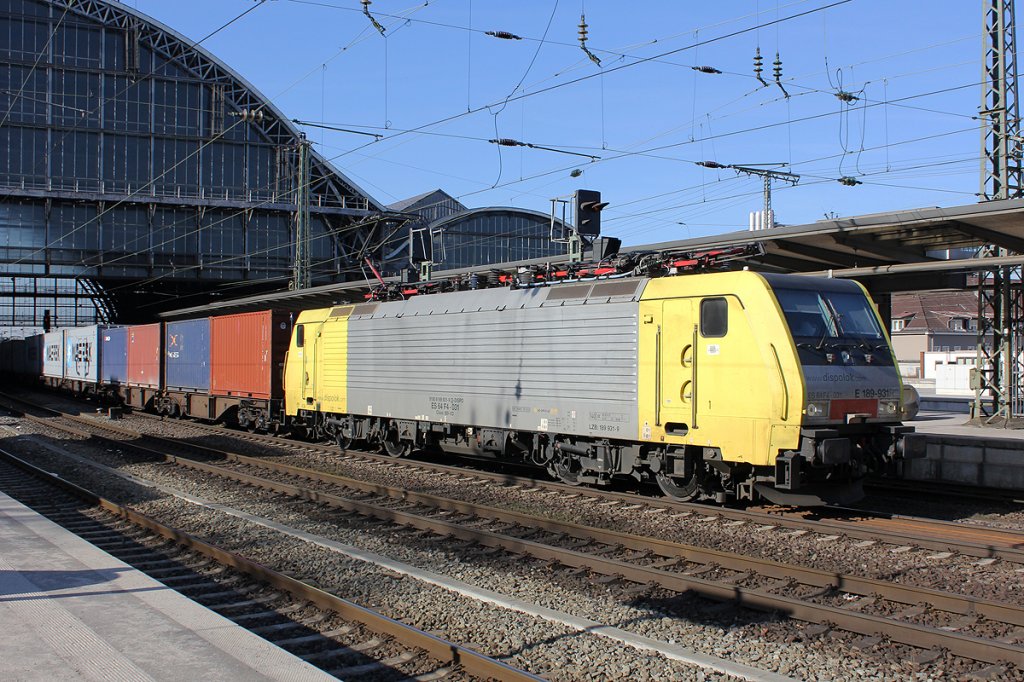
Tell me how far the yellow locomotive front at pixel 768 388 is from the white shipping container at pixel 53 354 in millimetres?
43106

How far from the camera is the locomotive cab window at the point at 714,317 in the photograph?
1148 cm

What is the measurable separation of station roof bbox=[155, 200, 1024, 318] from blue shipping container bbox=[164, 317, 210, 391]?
30.2 ft

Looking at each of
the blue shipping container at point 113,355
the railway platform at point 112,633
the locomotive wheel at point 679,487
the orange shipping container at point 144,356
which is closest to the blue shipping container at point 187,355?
the orange shipping container at point 144,356

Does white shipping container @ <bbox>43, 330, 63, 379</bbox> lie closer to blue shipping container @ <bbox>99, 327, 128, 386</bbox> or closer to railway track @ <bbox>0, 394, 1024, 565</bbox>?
blue shipping container @ <bbox>99, 327, 128, 386</bbox>

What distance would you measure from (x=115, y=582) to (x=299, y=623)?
73.8 inches

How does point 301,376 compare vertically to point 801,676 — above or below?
above

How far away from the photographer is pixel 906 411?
11820 mm

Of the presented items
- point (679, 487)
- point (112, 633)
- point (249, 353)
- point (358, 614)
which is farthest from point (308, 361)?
point (112, 633)

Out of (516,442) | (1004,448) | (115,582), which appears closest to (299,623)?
(115,582)

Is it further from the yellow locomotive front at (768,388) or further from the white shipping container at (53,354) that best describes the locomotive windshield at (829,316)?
the white shipping container at (53,354)

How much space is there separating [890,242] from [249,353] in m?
16.8

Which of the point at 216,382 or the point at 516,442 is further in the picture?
the point at 216,382

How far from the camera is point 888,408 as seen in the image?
38.1 ft

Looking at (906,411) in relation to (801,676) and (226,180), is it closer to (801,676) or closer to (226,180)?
(801,676)
